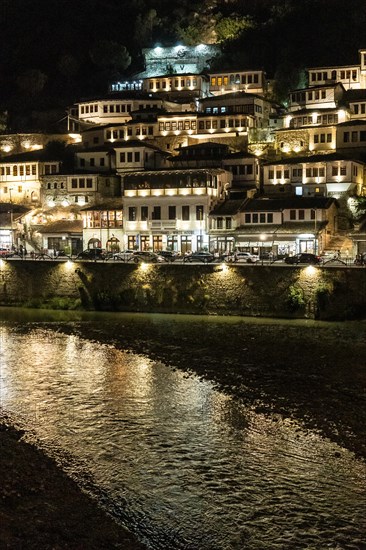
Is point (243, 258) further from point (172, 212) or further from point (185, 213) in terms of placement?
point (172, 212)

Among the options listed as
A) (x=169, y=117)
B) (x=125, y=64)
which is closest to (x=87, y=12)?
(x=125, y=64)

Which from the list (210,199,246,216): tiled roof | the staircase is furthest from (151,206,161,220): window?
the staircase

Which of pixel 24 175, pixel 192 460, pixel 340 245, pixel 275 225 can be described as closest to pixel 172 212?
pixel 275 225

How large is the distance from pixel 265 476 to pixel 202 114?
2295 inches

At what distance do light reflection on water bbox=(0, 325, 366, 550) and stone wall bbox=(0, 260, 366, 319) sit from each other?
43.9 feet

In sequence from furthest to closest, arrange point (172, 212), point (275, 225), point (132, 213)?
point (132, 213) → point (172, 212) → point (275, 225)

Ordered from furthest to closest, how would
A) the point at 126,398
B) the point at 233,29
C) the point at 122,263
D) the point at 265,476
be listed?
the point at 233,29, the point at 122,263, the point at 126,398, the point at 265,476

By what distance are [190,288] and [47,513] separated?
27736 millimetres

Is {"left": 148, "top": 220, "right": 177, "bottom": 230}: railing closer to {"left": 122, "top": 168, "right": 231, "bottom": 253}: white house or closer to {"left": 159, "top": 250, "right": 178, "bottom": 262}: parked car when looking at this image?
{"left": 122, "top": 168, "right": 231, "bottom": 253}: white house

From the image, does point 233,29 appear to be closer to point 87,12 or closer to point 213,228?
point 87,12

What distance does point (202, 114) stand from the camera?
232ft

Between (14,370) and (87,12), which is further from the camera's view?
(87,12)

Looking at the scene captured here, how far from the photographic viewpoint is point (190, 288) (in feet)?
135

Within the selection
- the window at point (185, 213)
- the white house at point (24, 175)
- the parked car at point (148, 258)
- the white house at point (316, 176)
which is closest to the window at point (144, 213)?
the window at point (185, 213)
